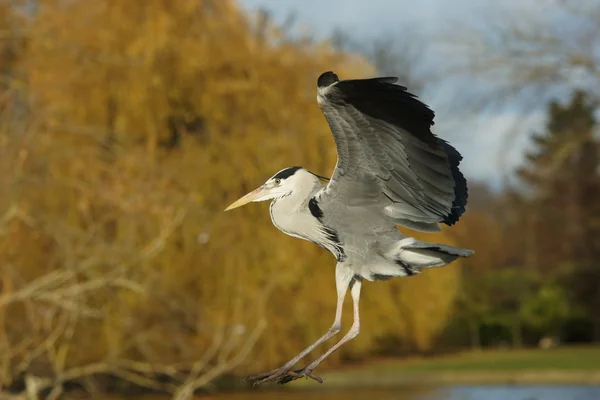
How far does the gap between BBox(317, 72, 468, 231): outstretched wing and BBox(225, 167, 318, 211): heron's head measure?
0.09 m

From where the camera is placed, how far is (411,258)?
8.81 ft

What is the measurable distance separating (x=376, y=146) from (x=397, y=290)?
13567 millimetres

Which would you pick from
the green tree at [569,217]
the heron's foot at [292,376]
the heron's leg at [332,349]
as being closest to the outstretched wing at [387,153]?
the heron's leg at [332,349]

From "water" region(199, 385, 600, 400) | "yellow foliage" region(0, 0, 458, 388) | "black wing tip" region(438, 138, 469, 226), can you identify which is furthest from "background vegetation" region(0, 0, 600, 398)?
"black wing tip" region(438, 138, 469, 226)

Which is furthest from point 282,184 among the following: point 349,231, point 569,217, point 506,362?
point 569,217

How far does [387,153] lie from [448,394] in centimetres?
1221

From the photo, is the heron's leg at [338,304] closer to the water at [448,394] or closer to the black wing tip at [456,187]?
the black wing tip at [456,187]

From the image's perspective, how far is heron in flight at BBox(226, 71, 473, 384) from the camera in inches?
100

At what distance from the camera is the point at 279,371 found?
2.51m

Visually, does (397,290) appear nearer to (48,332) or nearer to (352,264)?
(48,332)

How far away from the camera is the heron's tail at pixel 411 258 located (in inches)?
103

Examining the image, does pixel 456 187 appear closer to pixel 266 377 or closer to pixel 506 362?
pixel 266 377

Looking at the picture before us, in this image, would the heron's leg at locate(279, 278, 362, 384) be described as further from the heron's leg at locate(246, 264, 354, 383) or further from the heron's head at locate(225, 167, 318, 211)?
the heron's head at locate(225, 167, 318, 211)

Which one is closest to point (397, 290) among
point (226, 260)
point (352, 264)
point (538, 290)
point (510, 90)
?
point (226, 260)
